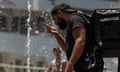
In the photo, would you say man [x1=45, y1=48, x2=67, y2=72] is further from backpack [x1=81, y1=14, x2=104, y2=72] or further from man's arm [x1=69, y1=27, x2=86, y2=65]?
man's arm [x1=69, y1=27, x2=86, y2=65]

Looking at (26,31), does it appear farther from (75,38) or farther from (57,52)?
(75,38)

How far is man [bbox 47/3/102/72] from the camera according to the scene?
162 inches

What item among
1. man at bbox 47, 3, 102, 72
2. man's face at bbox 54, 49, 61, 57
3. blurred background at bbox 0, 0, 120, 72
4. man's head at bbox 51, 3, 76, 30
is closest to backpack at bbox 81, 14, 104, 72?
man at bbox 47, 3, 102, 72

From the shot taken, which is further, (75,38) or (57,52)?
(57,52)

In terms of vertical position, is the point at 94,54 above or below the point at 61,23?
below

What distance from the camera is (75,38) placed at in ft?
13.7

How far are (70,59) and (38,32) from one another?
1245cm

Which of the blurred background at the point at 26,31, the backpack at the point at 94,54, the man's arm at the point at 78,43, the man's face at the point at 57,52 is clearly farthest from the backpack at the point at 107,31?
the blurred background at the point at 26,31

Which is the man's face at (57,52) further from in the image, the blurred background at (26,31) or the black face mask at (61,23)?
the blurred background at (26,31)

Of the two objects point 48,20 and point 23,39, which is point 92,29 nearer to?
point 48,20

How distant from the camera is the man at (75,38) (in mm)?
4105

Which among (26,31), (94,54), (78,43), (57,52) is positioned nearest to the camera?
(78,43)

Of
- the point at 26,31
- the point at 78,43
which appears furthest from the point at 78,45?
the point at 26,31

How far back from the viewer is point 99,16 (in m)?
4.20
